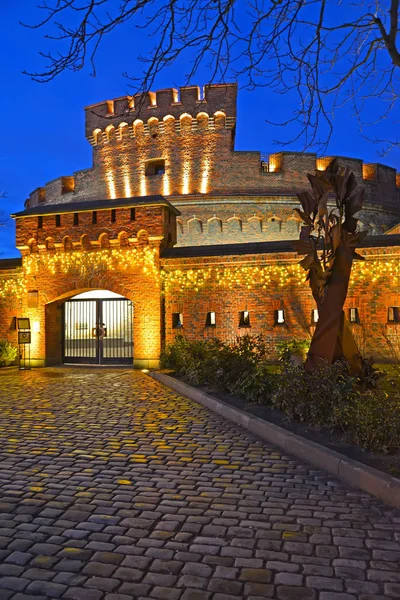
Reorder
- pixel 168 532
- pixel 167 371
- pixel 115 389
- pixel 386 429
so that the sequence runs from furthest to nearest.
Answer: pixel 167 371
pixel 115 389
pixel 386 429
pixel 168 532

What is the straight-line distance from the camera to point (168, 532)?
12.6 ft

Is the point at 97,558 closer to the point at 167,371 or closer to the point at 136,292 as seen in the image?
the point at 167,371

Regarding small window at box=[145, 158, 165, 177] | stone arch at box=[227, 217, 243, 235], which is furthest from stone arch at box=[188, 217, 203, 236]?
small window at box=[145, 158, 165, 177]

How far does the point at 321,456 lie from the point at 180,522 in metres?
2.10

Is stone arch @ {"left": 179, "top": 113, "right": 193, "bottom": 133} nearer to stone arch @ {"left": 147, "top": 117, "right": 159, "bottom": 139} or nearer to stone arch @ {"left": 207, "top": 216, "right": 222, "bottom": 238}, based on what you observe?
stone arch @ {"left": 147, "top": 117, "right": 159, "bottom": 139}

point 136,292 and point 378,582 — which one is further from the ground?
point 136,292

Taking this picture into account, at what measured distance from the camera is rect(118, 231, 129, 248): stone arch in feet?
52.2

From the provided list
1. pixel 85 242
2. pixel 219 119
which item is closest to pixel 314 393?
pixel 85 242

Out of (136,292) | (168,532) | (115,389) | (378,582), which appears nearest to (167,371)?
(115,389)

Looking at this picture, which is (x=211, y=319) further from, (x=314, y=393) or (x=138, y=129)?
(x=138, y=129)

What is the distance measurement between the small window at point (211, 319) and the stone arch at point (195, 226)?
12056mm

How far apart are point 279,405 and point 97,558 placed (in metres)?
4.66

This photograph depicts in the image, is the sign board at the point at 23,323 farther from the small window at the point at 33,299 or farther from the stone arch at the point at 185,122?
the stone arch at the point at 185,122

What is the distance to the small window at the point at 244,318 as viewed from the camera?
14.8 m
